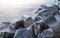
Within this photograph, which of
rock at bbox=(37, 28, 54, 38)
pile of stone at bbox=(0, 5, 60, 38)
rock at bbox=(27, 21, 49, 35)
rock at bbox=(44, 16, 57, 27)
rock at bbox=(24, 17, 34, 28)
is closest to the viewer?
rock at bbox=(37, 28, 54, 38)

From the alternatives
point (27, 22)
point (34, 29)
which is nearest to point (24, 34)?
point (34, 29)

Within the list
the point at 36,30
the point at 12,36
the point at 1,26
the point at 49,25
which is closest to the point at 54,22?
the point at 49,25

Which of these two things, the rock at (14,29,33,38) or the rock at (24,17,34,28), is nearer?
the rock at (14,29,33,38)

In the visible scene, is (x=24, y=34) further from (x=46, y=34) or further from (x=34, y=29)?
(x=46, y=34)

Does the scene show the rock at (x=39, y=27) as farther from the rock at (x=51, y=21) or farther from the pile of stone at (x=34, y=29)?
the rock at (x=51, y=21)

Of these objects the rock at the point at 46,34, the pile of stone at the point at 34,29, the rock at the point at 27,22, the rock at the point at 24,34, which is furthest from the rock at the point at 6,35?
the rock at the point at 46,34

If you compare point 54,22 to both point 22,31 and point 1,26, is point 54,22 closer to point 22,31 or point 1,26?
point 22,31

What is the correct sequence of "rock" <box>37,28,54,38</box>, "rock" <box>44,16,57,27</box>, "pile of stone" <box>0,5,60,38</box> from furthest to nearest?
"rock" <box>44,16,57,27</box> < "pile of stone" <box>0,5,60,38</box> < "rock" <box>37,28,54,38</box>

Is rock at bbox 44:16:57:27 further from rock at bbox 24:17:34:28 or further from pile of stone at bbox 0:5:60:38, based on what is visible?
rock at bbox 24:17:34:28

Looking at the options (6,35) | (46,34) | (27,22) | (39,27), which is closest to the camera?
(46,34)

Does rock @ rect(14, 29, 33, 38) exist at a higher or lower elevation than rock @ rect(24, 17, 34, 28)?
lower

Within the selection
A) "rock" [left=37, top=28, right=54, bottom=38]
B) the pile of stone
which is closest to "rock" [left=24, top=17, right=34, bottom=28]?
the pile of stone

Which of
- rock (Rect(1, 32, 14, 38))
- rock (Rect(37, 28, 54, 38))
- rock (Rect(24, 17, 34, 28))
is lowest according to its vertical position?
rock (Rect(1, 32, 14, 38))

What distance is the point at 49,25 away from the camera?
283 centimetres
